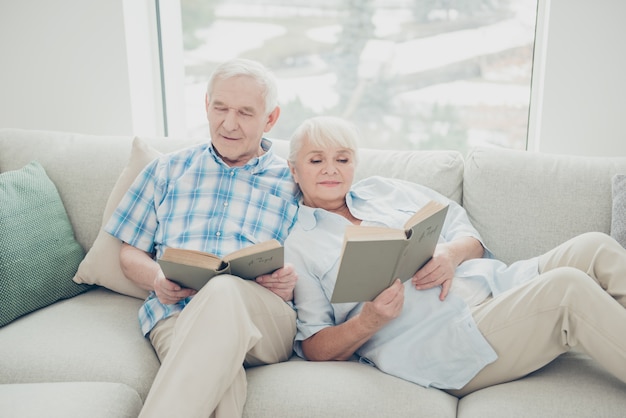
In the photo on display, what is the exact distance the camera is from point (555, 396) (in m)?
1.55

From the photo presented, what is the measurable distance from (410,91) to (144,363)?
1898 millimetres

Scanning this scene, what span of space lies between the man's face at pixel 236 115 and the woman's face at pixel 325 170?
191mm

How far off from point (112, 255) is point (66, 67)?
1311 mm

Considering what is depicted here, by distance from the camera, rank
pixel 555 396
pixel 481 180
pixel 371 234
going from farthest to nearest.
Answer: pixel 481 180
pixel 555 396
pixel 371 234

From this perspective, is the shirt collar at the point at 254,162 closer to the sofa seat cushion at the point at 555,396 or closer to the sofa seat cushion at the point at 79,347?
the sofa seat cushion at the point at 79,347

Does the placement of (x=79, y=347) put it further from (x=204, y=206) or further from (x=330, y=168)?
(x=330, y=168)

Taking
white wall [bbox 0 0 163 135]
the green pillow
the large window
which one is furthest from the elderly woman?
white wall [bbox 0 0 163 135]

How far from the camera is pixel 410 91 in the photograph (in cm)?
310

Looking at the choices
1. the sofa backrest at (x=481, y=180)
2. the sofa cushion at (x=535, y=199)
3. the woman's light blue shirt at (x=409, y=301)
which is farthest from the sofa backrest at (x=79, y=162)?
the sofa cushion at (x=535, y=199)

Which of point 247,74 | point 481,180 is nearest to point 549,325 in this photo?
point 481,180

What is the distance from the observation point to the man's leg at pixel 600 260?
171 cm

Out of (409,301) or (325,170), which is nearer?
(409,301)

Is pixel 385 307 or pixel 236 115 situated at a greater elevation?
pixel 236 115

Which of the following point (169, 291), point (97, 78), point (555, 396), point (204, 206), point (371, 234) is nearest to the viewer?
point (371, 234)
